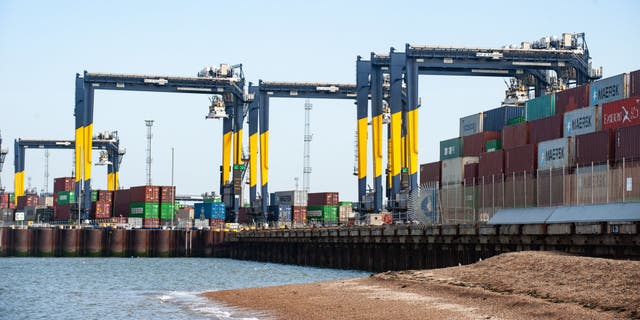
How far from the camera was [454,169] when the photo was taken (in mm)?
61719

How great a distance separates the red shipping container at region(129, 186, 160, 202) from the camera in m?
114

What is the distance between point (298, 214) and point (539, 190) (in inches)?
3089

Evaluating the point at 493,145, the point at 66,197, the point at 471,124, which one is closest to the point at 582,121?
the point at 493,145

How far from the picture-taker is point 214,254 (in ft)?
353

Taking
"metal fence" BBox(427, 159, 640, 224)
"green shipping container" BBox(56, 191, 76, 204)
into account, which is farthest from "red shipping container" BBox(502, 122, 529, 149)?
"green shipping container" BBox(56, 191, 76, 204)

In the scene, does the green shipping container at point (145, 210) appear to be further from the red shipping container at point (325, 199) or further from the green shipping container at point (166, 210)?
the red shipping container at point (325, 199)

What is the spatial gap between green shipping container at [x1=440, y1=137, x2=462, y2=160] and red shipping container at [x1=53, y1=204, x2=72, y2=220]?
71.5m

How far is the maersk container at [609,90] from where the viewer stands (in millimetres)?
50031

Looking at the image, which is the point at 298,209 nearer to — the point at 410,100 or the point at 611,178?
the point at 410,100

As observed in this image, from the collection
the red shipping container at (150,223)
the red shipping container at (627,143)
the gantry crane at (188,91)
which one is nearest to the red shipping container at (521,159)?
the red shipping container at (627,143)

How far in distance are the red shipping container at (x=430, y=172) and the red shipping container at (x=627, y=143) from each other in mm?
21940

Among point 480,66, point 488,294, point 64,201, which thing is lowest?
point 488,294

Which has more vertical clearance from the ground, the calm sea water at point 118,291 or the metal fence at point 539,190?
the metal fence at point 539,190

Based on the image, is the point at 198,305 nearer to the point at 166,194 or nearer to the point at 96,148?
the point at 166,194
